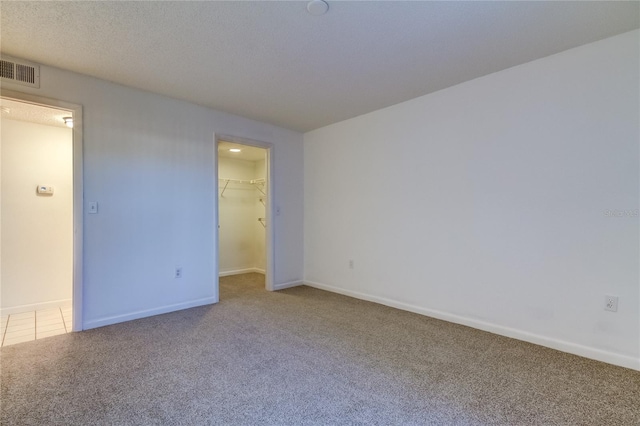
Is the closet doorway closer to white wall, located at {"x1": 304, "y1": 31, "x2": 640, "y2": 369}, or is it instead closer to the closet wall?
the closet wall

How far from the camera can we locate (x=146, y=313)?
3273 millimetres

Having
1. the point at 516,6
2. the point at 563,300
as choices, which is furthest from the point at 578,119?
the point at 563,300

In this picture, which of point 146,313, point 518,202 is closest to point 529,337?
point 518,202

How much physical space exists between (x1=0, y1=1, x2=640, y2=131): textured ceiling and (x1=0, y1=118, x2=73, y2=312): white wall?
139cm

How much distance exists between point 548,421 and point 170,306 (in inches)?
135

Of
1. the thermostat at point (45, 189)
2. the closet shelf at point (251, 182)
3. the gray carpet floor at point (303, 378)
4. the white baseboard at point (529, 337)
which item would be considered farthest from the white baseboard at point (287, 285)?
the thermostat at point (45, 189)

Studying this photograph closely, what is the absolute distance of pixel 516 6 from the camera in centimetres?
192

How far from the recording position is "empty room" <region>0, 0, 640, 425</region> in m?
1.92

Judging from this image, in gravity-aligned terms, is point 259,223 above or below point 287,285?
above

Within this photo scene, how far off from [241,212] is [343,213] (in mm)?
2372

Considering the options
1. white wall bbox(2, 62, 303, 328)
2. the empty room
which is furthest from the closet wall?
white wall bbox(2, 62, 303, 328)

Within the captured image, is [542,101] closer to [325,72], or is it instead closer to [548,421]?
[325,72]

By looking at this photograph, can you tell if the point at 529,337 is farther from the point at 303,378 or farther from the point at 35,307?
the point at 35,307

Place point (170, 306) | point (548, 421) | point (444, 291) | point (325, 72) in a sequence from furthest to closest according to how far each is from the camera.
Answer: point (170, 306) < point (444, 291) < point (325, 72) < point (548, 421)
